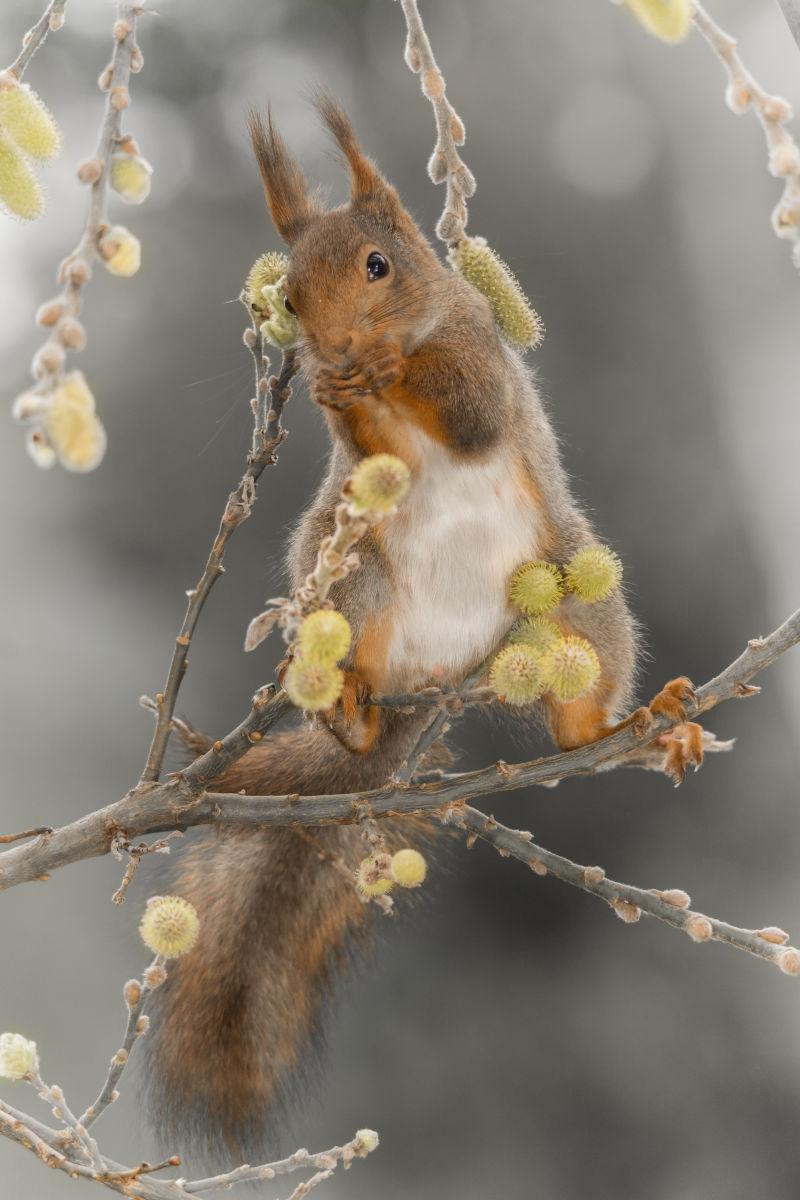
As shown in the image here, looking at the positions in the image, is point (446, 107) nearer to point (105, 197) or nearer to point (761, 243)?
point (105, 197)

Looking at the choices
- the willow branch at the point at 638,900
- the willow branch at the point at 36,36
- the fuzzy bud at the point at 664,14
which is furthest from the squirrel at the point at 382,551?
the fuzzy bud at the point at 664,14

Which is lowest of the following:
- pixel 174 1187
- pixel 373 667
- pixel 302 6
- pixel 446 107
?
pixel 174 1187

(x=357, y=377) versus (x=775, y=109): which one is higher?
(x=357, y=377)

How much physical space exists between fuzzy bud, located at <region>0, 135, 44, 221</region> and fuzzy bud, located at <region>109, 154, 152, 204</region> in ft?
0.24

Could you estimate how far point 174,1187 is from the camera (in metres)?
0.63

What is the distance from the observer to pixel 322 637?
1.44ft

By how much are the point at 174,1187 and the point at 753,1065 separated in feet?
2.61

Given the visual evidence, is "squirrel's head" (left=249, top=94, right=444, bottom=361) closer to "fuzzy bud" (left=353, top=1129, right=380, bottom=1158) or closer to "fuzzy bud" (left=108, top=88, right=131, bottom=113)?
"fuzzy bud" (left=108, top=88, right=131, bottom=113)

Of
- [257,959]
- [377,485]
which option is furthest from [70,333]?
[257,959]

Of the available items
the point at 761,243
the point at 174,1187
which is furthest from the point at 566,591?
the point at 761,243

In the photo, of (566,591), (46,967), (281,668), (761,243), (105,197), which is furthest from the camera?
(761,243)

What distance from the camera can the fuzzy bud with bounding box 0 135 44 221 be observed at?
0.43 meters

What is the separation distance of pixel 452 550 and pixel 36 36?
45 cm

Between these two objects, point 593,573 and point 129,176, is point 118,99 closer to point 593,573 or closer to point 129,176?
point 129,176
